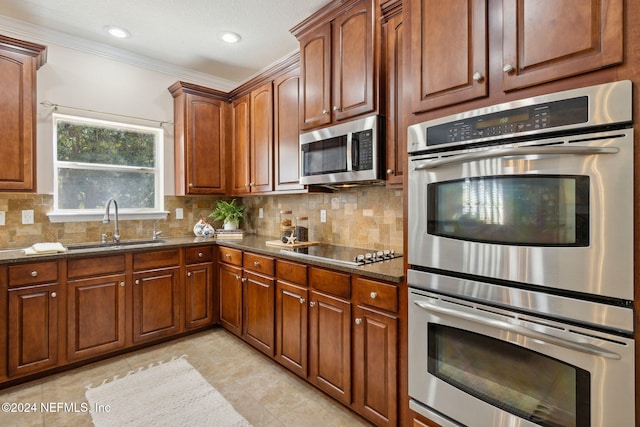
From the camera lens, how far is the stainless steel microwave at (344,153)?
2.10 meters

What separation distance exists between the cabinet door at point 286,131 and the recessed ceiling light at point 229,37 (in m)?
0.50

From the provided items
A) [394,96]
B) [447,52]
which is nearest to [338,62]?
[394,96]

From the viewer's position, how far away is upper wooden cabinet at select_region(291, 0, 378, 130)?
6.96ft

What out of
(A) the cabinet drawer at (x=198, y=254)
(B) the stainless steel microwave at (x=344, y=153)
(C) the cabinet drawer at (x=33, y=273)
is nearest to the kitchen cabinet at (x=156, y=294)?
(A) the cabinet drawer at (x=198, y=254)

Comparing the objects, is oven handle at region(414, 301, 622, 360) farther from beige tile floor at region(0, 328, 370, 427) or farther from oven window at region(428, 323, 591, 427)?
beige tile floor at region(0, 328, 370, 427)

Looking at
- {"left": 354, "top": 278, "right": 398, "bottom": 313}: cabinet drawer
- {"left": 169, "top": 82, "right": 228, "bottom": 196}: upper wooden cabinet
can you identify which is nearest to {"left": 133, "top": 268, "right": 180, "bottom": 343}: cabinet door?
{"left": 169, "top": 82, "right": 228, "bottom": 196}: upper wooden cabinet

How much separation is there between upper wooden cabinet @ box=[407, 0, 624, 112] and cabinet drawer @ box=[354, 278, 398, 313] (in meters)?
0.93

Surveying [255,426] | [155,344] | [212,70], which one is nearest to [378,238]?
[255,426]

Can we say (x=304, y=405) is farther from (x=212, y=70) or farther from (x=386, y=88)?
(x=212, y=70)

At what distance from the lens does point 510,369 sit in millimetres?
1260

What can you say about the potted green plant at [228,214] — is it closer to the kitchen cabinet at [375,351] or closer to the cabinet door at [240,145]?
the cabinet door at [240,145]

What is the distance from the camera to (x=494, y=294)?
1.27m

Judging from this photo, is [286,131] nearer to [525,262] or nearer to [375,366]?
[375,366]

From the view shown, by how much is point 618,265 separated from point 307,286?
5.43 feet
